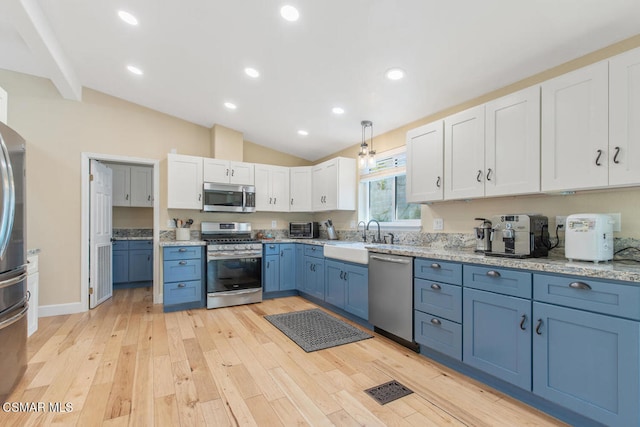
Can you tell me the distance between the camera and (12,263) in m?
1.96

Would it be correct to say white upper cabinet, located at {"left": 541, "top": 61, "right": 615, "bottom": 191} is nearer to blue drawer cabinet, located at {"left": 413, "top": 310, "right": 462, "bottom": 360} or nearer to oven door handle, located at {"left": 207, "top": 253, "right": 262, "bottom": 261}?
blue drawer cabinet, located at {"left": 413, "top": 310, "right": 462, "bottom": 360}

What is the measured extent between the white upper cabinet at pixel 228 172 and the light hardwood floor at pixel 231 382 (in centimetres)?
213

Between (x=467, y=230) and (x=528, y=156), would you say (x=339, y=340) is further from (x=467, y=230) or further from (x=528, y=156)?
(x=528, y=156)

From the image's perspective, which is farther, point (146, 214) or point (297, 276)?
point (146, 214)

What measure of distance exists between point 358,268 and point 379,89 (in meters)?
1.88

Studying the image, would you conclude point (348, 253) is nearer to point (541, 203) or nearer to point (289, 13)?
point (541, 203)

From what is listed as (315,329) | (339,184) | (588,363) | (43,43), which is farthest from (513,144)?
(43,43)

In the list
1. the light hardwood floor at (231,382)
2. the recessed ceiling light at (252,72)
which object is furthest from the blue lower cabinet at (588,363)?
the recessed ceiling light at (252,72)

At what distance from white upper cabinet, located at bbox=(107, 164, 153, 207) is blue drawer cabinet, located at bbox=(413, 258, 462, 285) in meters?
5.02

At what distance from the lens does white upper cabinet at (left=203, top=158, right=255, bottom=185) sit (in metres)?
4.33

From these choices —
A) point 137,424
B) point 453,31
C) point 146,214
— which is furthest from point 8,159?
point 146,214

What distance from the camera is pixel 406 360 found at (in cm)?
249

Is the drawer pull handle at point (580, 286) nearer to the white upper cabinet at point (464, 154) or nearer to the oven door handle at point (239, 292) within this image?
the white upper cabinet at point (464, 154)

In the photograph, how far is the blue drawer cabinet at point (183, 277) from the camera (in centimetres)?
378
